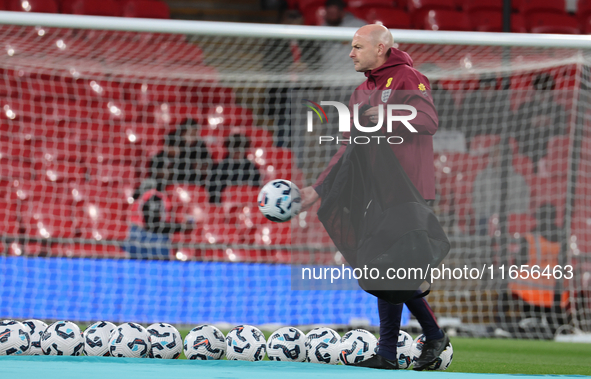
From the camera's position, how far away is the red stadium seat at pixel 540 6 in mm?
8656

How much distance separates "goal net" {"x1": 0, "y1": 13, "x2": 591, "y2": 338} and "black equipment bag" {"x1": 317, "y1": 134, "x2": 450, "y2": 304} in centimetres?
284

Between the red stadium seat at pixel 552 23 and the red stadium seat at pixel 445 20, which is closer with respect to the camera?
the red stadium seat at pixel 445 20

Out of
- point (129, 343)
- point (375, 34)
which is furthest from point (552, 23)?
point (129, 343)

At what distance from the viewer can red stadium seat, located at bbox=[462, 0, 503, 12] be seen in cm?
865

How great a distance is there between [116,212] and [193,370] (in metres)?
4.51

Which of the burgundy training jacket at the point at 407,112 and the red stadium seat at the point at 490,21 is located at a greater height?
the red stadium seat at the point at 490,21

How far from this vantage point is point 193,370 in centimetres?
241

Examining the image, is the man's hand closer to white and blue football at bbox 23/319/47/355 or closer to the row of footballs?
the row of footballs

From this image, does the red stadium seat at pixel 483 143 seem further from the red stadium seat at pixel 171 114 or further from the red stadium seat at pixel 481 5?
the red stadium seat at pixel 171 114

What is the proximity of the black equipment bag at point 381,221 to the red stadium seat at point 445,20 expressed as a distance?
5753 millimetres

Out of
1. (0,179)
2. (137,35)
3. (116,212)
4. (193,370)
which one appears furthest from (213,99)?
(193,370)

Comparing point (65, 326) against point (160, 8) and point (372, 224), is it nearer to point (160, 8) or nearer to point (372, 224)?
point (372, 224)

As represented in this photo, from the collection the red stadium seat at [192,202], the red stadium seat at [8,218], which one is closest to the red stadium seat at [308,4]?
the red stadium seat at [192,202]

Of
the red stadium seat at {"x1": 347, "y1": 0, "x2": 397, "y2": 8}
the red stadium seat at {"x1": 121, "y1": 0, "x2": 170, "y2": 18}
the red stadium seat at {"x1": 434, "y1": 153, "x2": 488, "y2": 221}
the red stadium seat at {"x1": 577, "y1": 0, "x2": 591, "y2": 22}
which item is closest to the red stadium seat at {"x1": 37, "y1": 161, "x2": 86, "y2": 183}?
the red stadium seat at {"x1": 121, "y1": 0, "x2": 170, "y2": 18}
